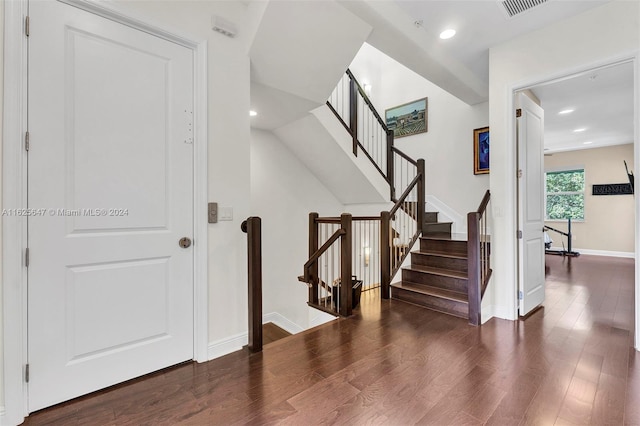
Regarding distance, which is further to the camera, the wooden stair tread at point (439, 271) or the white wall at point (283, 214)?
the white wall at point (283, 214)

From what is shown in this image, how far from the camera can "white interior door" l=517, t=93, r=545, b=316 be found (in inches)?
118

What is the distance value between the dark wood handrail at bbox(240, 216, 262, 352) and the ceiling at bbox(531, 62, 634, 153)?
10.1 ft

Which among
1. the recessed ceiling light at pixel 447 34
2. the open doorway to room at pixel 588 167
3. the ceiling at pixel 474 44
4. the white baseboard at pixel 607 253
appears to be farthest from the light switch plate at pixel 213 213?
the white baseboard at pixel 607 253

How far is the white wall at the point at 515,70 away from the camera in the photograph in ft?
7.80

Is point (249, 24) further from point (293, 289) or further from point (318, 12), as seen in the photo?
point (293, 289)

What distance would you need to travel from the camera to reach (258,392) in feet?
5.79

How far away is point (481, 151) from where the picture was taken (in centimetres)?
437

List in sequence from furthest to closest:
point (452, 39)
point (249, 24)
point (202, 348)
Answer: point (452, 39)
point (249, 24)
point (202, 348)

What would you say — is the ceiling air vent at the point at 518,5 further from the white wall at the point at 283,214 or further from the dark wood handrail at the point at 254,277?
the white wall at the point at 283,214

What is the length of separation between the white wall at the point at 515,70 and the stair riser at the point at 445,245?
579 mm

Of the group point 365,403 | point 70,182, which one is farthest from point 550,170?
point 70,182

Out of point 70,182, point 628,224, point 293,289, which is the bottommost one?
point 293,289

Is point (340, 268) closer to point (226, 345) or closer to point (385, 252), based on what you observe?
point (385, 252)

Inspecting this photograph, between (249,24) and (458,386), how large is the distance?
9.90 feet
